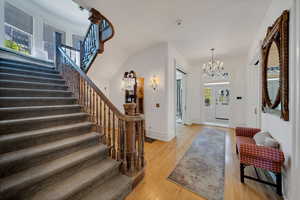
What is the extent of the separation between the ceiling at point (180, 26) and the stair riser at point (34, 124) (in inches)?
88.0

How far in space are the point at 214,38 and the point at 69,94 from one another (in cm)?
405

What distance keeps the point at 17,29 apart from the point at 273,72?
276 inches

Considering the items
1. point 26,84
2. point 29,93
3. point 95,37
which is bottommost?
point 29,93

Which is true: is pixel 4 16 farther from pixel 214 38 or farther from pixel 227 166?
pixel 227 166

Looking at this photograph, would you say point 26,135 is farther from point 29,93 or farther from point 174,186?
point 174,186

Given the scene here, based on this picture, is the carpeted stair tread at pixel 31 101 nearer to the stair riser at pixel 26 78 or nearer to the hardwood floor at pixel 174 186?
the stair riser at pixel 26 78

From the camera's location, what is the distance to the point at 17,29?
394 cm

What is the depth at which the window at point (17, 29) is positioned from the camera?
12.1 feet

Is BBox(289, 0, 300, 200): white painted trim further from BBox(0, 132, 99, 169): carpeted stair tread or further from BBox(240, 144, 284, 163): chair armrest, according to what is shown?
BBox(0, 132, 99, 169): carpeted stair tread

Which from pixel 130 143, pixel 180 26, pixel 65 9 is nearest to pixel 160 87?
pixel 180 26

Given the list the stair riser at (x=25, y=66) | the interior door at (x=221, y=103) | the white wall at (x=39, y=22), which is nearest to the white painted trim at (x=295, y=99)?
the stair riser at (x=25, y=66)

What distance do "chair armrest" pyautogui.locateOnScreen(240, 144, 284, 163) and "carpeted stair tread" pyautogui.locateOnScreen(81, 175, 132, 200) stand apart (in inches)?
66.8

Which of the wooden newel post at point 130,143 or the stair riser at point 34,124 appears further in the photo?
the wooden newel post at point 130,143

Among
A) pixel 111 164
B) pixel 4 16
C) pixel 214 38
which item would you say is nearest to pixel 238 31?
pixel 214 38
